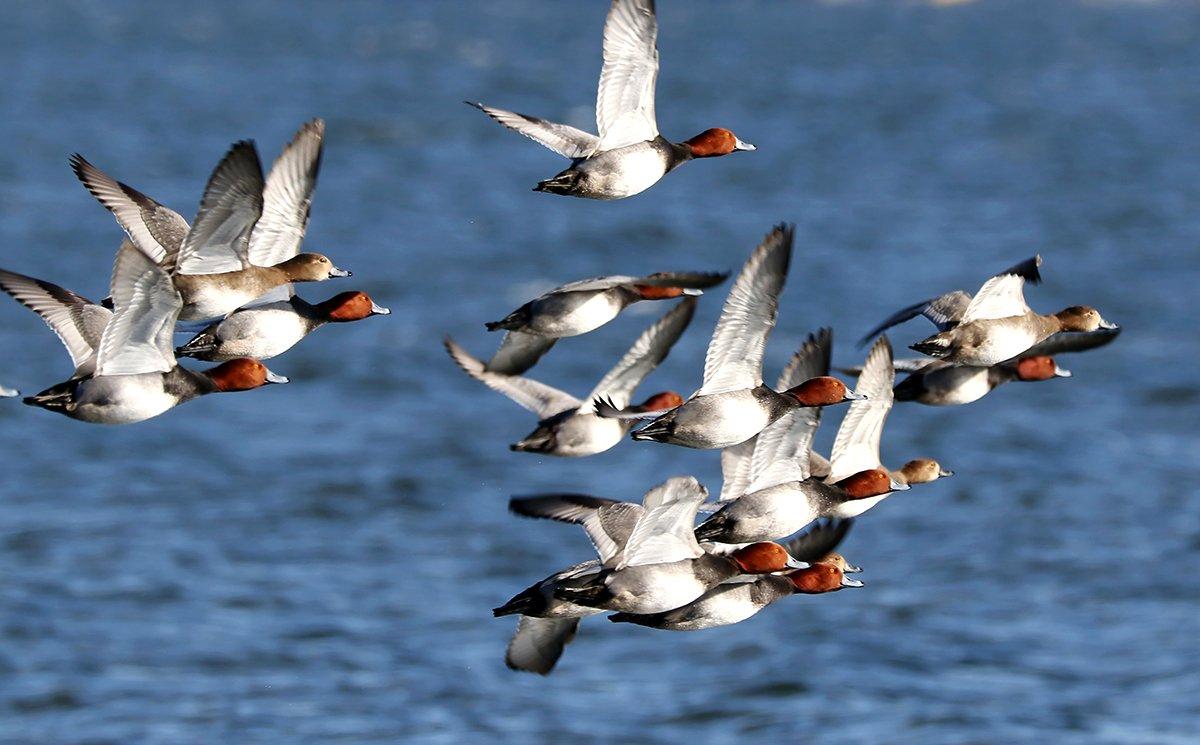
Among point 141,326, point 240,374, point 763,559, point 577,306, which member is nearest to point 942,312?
point 763,559

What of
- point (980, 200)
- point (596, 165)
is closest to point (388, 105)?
point (980, 200)

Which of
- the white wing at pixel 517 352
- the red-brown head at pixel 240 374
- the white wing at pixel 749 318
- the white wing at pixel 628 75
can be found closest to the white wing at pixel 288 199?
the red-brown head at pixel 240 374

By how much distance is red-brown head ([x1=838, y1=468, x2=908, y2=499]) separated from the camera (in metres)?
13.5

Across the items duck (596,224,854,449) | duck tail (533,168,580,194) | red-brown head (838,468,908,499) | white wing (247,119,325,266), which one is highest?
white wing (247,119,325,266)

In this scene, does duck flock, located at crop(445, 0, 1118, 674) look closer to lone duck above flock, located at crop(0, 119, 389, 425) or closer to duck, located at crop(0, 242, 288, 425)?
lone duck above flock, located at crop(0, 119, 389, 425)

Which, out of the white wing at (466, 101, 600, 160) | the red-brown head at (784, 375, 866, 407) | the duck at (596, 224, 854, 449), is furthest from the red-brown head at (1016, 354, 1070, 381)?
the white wing at (466, 101, 600, 160)

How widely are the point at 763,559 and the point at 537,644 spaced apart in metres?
2.05

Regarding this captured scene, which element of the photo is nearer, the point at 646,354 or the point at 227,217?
the point at 227,217

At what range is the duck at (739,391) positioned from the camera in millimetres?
12547

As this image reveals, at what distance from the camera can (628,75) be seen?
1365cm

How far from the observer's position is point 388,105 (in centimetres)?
9850

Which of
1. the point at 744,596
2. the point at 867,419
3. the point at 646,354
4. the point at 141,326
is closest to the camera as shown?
the point at 141,326

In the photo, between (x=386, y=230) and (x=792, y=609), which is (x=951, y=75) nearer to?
(x=386, y=230)

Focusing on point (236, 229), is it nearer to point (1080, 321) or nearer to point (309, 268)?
point (309, 268)
